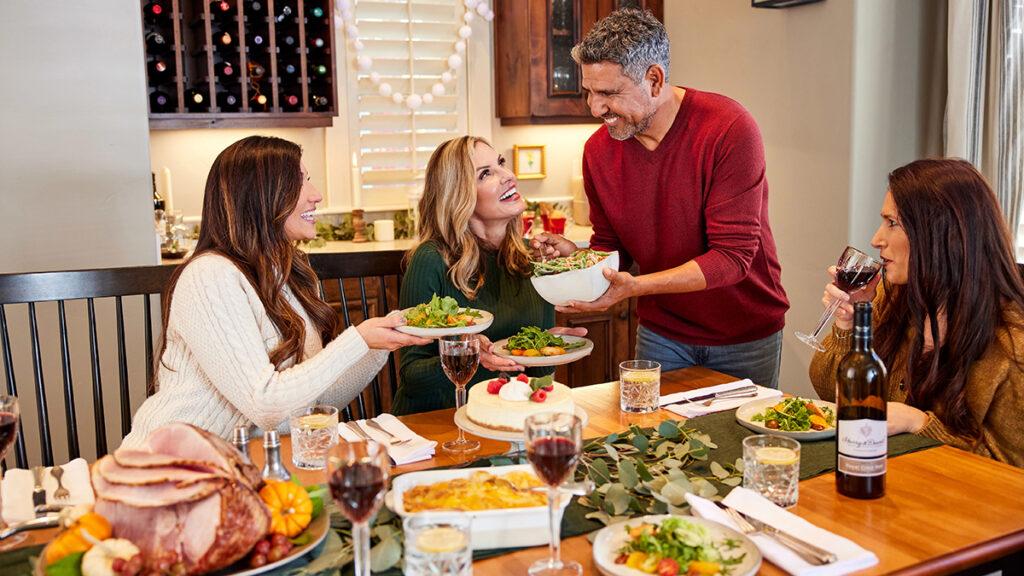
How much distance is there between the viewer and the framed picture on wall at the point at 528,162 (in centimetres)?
489

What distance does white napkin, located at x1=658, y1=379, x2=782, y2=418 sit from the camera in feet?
6.59

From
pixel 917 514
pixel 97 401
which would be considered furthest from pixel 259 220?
pixel 917 514

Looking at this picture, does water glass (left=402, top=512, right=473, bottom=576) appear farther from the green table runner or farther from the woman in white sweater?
the woman in white sweater

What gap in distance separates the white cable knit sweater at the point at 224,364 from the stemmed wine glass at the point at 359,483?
0.82 m

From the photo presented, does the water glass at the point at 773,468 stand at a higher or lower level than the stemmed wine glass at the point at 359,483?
lower

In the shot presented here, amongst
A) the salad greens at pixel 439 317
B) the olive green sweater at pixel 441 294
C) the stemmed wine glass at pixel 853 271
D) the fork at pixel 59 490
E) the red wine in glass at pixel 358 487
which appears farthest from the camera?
the olive green sweater at pixel 441 294

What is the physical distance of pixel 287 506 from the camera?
1333 mm

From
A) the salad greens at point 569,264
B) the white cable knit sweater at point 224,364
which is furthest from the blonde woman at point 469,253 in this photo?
the white cable knit sweater at point 224,364

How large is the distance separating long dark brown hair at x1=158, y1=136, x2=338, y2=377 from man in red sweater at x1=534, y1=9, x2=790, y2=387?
2.47ft

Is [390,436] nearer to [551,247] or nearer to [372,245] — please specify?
[551,247]

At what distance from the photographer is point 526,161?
16.2 feet

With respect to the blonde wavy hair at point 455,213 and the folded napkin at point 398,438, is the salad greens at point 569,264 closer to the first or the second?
the blonde wavy hair at point 455,213

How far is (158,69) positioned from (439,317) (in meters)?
2.22

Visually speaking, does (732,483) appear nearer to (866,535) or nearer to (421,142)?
(866,535)
